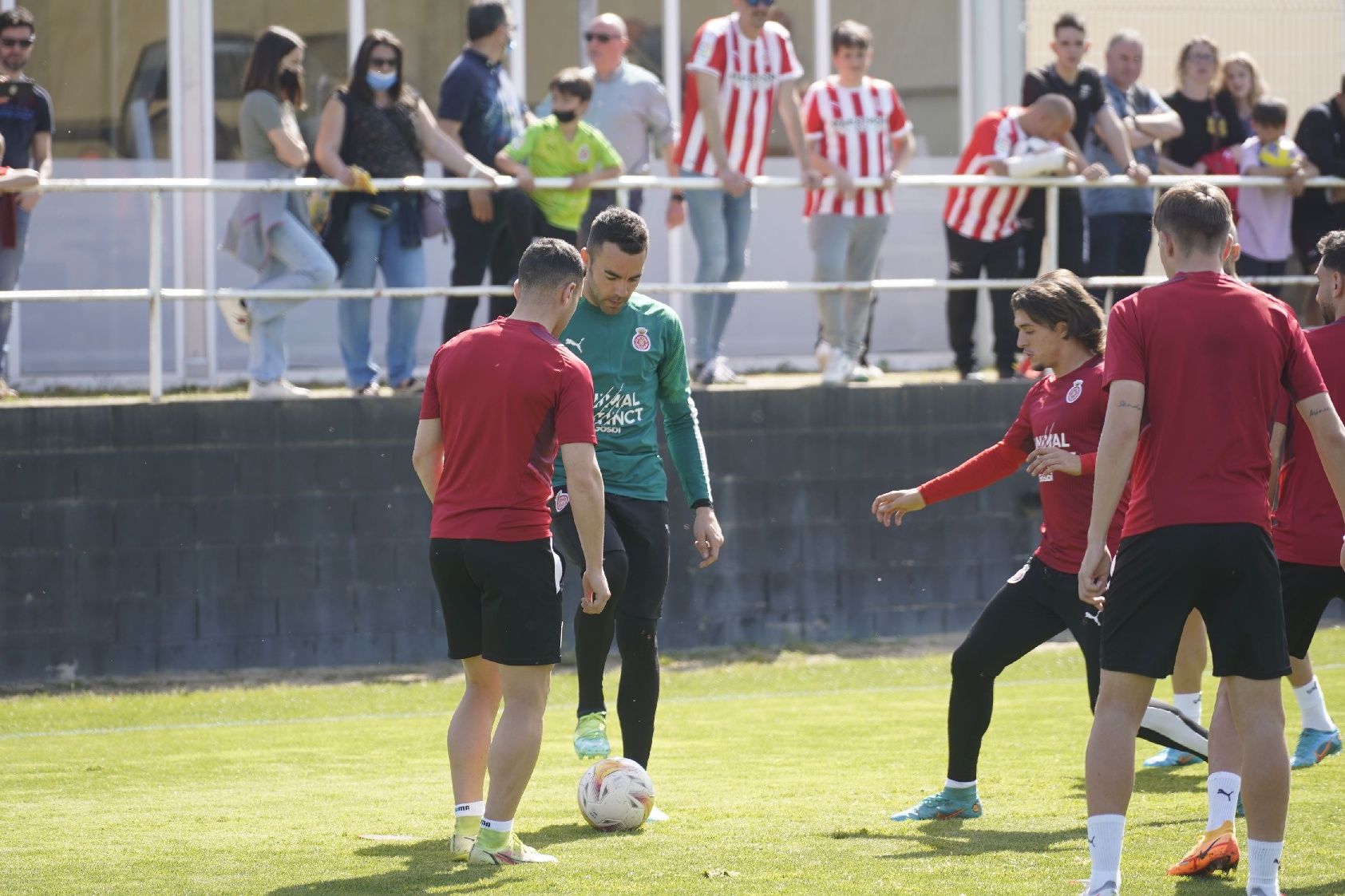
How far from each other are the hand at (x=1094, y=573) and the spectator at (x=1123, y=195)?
26.1 feet

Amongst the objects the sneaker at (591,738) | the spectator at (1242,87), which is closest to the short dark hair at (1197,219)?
the sneaker at (591,738)

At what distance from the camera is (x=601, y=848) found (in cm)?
614

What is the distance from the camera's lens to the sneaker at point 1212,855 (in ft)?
18.0

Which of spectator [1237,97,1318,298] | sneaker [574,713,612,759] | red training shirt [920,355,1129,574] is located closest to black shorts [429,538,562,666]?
sneaker [574,713,612,759]

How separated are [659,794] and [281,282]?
15.5ft

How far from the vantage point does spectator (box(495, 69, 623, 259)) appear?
37.2 feet

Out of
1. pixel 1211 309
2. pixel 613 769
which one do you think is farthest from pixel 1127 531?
pixel 613 769

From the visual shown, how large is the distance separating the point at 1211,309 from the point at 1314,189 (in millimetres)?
9035

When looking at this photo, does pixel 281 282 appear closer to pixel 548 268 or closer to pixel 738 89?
pixel 738 89

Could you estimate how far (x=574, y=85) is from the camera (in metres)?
11.3

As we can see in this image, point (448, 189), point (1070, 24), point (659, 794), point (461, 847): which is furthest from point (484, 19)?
point (461, 847)

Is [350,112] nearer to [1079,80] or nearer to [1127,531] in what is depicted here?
[1079,80]

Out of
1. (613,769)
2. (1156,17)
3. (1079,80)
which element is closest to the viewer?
(613,769)

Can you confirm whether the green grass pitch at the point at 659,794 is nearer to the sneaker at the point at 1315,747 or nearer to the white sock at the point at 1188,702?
the sneaker at the point at 1315,747
